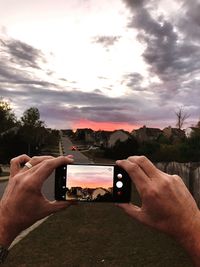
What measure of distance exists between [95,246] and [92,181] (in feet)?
30.1

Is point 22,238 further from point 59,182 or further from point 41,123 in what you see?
point 41,123

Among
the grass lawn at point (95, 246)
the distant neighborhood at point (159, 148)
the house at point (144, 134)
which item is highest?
the house at point (144, 134)

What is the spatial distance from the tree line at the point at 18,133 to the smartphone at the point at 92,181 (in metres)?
58.9

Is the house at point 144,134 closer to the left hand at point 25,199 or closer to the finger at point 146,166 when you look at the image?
the left hand at point 25,199

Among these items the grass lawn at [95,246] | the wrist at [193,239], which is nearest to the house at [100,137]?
the grass lawn at [95,246]

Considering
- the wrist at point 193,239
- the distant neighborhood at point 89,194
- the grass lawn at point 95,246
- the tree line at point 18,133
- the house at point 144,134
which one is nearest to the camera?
the wrist at point 193,239

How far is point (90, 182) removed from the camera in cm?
230

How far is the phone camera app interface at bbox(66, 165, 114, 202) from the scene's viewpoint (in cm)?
222

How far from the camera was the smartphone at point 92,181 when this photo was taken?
220cm

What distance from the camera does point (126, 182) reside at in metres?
2.22

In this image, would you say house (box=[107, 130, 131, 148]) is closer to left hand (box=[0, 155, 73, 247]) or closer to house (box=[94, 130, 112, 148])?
house (box=[94, 130, 112, 148])

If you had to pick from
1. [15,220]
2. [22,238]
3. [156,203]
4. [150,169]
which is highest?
[150,169]

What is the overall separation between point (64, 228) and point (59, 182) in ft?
38.4

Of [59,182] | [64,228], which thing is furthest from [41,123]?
[59,182]
